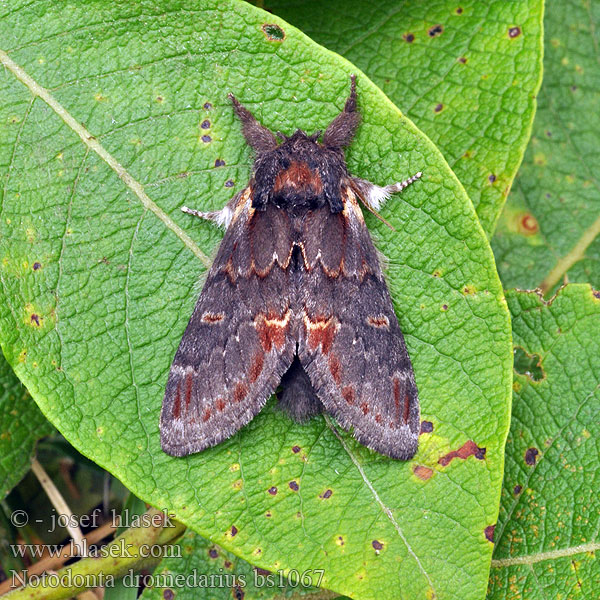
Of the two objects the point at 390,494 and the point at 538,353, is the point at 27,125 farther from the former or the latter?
the point at 538,353

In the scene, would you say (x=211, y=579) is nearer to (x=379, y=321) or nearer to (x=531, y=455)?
(x=379, y=321)

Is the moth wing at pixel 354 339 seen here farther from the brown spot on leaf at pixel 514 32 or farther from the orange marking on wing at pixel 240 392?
the brown spot on leaf at pixel 514 32

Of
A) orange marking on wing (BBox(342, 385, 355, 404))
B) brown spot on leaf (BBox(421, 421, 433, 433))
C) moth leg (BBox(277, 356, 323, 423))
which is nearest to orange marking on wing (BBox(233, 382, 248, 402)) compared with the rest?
moth leg (BBox(277, 356, 323, 423))

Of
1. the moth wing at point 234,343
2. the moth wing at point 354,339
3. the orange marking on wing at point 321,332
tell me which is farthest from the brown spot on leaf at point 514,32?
the orange marking on wing at point 321,332

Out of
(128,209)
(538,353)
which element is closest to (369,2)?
(128,209)

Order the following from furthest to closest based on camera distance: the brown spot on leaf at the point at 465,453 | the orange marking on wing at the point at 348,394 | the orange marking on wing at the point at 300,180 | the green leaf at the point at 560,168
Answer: the green leaf at the point at 560,168 → the orange marking on wing at the point at 300,180 → the orange marking on wing at the point at 348,394 → the brown spot on leaf at the point at 465,453

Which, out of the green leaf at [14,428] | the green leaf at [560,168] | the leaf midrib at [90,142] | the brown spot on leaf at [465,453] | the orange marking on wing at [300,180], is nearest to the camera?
the brown spot on leaf at [465,453]
